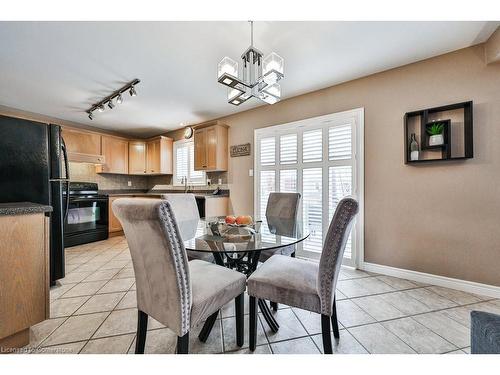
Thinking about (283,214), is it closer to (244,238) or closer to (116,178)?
(244,238)

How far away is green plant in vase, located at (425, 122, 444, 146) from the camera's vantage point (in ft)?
6.77

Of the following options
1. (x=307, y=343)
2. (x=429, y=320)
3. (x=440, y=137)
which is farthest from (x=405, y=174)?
(x=307, y=343)

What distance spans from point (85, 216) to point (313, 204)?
4.03 metres

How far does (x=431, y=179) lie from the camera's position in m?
2.18

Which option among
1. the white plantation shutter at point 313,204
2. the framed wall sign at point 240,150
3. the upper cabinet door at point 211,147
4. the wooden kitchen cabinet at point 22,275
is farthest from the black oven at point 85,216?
the white plantation shutter at point 313,204

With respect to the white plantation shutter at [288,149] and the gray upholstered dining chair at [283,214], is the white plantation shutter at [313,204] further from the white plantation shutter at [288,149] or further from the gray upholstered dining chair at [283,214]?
the gray upholstered dining chair at [283,214]

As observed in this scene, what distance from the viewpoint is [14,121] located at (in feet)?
5.72

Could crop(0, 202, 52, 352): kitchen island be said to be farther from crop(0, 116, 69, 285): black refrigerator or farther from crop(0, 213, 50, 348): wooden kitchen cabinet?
crop(0, 116, 69, 285): black refrigerator

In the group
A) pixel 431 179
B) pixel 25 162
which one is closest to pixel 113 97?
pixel 25 162

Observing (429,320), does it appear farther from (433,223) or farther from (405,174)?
(405,174)

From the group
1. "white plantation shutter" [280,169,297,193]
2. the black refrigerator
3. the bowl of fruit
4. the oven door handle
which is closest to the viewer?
the black refrigerator

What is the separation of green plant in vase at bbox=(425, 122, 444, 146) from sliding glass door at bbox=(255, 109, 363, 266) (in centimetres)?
66

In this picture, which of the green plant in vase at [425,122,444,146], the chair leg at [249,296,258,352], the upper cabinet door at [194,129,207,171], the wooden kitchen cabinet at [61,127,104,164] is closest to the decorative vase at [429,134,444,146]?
the green plant in vase at [425,122,444,146]
